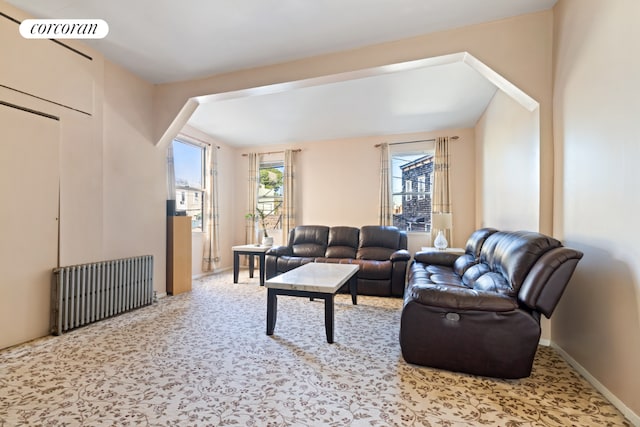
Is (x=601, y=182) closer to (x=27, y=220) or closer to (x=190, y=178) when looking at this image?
(x=27, y=220)

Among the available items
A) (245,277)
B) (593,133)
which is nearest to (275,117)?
(245,277)

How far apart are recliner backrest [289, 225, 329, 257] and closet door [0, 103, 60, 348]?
3.19 meters

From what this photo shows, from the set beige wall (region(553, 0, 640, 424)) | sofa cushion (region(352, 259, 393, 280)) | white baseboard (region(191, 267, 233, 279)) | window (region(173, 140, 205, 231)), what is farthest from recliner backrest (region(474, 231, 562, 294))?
white baseboard (region(191, 267, 233, 279))

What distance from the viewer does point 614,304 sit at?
171 cm

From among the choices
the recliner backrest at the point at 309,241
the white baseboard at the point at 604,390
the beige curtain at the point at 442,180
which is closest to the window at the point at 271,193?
the recliner backrest at the point at 309,241

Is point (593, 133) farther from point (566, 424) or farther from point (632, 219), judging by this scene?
point (566, 424)

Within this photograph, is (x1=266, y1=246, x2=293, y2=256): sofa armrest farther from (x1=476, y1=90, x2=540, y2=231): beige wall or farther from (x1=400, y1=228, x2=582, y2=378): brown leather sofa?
(x1=476, y1=90, x2=540, y2=231): beige wall

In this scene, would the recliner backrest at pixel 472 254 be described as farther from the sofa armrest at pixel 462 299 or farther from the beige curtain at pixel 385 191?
the beige curtain at pixel 385 191

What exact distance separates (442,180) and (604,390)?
3758 millimetres

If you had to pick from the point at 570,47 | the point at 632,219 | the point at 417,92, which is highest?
the point at 417,92

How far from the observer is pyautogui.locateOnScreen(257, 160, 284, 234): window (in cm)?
629

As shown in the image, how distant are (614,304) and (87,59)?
15.8 feet

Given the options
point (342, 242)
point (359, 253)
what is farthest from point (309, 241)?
point (359, 253)

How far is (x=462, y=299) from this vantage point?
196cm
